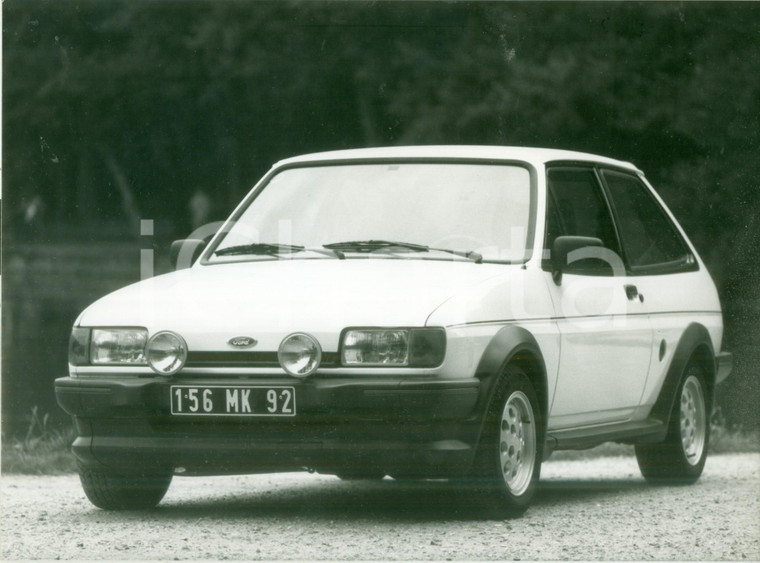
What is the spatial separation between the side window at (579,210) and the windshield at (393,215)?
20 cm

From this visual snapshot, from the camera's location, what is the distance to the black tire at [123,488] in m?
6.78

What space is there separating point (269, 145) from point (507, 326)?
292cm

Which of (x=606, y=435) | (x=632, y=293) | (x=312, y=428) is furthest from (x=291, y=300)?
(x=632, y=293)

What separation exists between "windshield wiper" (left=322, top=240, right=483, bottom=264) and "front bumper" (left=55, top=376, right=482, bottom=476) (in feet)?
3.41

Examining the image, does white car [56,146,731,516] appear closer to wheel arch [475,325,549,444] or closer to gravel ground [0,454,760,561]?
wheel arch [475,325,549,444]

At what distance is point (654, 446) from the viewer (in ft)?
28.3

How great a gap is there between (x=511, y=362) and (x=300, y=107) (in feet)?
9.41

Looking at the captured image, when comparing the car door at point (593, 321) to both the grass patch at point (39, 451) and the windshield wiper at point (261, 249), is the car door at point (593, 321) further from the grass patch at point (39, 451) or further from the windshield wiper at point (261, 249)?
the grass patch at point (39, 451)

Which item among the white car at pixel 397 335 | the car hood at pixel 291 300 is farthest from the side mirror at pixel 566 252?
the car hood at pixel 291 300

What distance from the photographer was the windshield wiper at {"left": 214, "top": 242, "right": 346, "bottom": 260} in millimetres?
7109

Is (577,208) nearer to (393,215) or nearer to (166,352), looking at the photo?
(393,215)

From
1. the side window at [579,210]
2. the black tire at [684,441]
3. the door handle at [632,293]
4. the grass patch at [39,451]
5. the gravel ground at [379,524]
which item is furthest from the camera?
the grass patch at [39,451]

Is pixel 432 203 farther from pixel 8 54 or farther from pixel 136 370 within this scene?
pixel 8 54

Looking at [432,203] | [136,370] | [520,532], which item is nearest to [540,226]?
[432,203]
